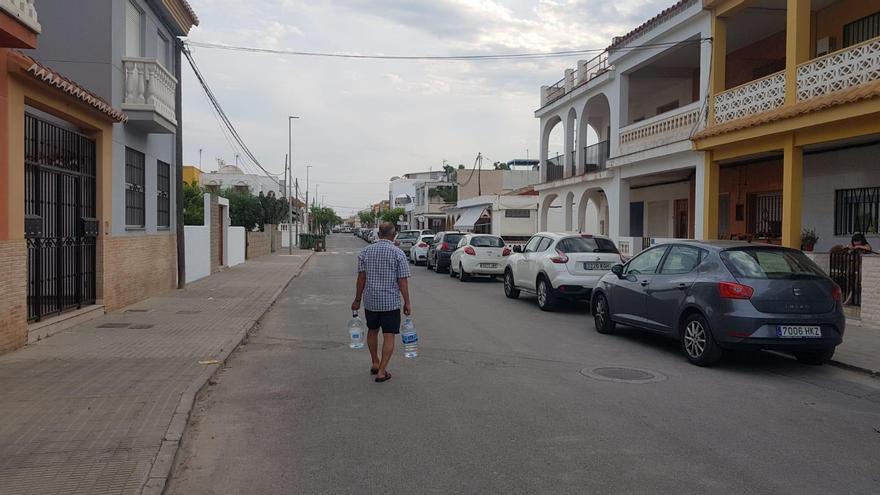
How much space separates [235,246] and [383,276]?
79.0ft

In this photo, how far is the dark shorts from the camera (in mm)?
7527

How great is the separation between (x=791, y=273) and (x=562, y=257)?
5906 mm

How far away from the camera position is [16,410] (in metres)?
6.23

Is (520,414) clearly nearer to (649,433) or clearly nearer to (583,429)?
(583,429)

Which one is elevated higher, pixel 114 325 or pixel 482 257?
pixel 482 257

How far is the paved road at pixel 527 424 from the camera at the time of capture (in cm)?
475

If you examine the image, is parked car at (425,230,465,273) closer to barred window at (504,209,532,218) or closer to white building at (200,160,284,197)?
barred window at (504,209,532,218)

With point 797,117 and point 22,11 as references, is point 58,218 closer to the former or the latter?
point 22,11

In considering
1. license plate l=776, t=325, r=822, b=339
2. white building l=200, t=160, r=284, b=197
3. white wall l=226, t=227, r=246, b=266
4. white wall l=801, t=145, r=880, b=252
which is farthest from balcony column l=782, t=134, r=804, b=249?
white building l=200, t=160, r=284, b=197

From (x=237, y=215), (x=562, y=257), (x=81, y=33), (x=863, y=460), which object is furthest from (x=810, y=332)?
(x=237, y=215)

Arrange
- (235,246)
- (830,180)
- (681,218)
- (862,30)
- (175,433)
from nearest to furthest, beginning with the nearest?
(175,433)
(862,30)
(830,180)
(681,218)
(235,246)

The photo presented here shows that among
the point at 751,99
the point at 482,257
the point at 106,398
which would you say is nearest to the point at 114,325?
the point at 106,398

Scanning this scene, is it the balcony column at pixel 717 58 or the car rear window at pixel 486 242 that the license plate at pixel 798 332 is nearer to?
the balcony column at pixel 717 58

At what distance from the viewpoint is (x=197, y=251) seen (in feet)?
70.6
